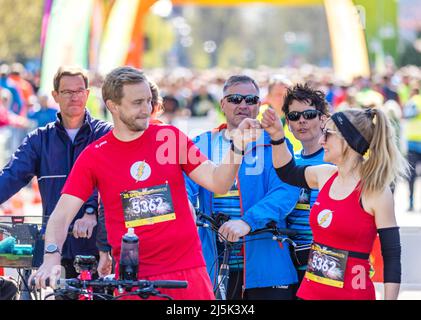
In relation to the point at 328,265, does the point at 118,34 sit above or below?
above

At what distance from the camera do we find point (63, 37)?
19688 millimetres

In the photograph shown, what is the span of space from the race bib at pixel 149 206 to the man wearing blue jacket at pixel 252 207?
1.32m

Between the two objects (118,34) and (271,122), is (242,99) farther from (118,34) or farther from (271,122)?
(118,34)

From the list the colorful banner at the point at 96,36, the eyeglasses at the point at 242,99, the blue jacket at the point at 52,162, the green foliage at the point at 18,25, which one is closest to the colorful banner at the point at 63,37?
the colorful banner at the point at 96,36

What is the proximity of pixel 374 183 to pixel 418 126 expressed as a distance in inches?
507

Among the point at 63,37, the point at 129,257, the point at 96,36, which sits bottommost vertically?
the point at 129,257

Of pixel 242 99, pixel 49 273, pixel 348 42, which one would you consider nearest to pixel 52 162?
pixel 242 99

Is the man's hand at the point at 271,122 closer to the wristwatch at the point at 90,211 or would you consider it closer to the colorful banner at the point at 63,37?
the wristwatch at the point at 90,211

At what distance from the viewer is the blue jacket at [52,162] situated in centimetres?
702

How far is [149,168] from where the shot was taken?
5.43 metres

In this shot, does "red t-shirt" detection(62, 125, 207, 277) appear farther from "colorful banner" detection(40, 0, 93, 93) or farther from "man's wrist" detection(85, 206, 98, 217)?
"colorful banner" detection(40, 0, 93, 93)

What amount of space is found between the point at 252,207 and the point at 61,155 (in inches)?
53.9

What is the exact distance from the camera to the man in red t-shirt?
5.42m
